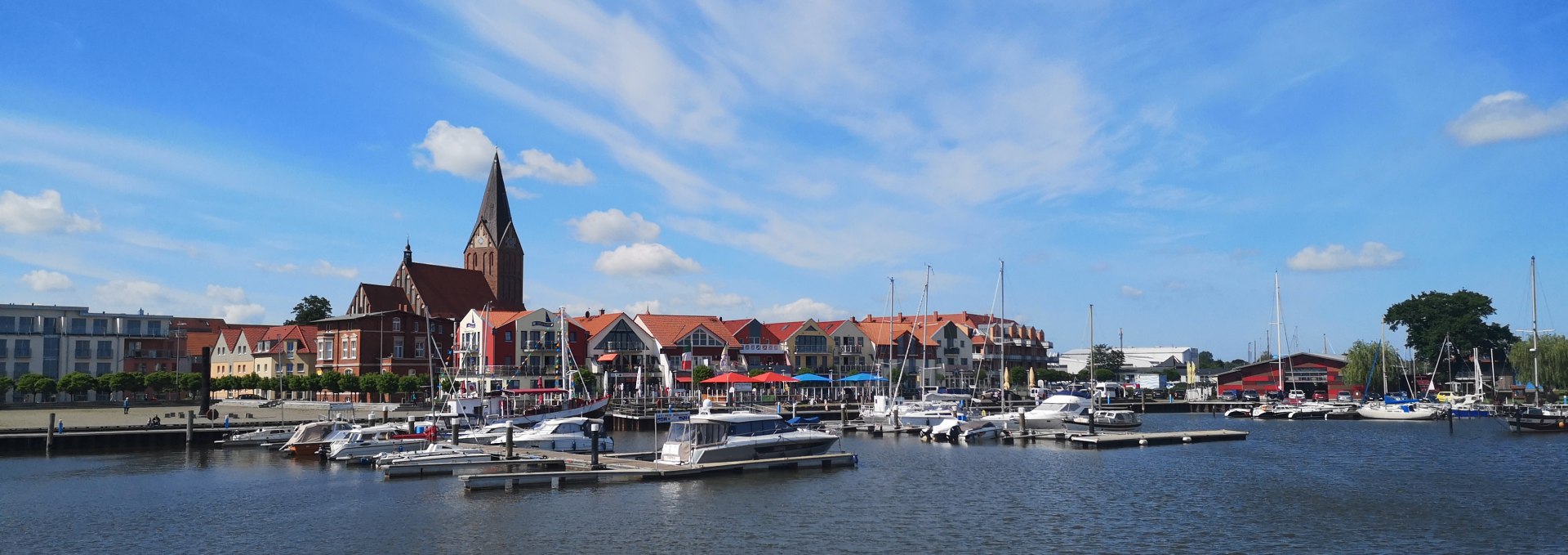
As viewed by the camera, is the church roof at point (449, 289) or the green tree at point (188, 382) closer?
the green tree at point (188, 382)

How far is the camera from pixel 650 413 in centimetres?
7806

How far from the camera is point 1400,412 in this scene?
84500mm

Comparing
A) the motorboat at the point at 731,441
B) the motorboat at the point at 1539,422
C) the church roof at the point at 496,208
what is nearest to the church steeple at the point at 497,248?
the church roof at the point at 496,208

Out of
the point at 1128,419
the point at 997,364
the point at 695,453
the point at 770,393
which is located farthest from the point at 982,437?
the point at 997,364

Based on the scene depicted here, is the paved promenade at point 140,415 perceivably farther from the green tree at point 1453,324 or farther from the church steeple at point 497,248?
the green tree at point 1453,324

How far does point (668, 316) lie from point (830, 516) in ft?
242

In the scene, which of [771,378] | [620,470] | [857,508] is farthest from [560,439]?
[771,378]

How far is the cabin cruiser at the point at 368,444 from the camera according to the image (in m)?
50.6

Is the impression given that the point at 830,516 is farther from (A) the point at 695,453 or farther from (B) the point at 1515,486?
(B) the point at 1515,486

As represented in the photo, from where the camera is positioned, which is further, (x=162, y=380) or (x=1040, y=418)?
(x=162, y=380)

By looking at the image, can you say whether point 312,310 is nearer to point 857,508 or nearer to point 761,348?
point 761,348

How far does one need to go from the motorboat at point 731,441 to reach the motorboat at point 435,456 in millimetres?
7975

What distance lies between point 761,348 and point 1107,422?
142ft

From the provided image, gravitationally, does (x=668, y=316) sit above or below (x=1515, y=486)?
above
